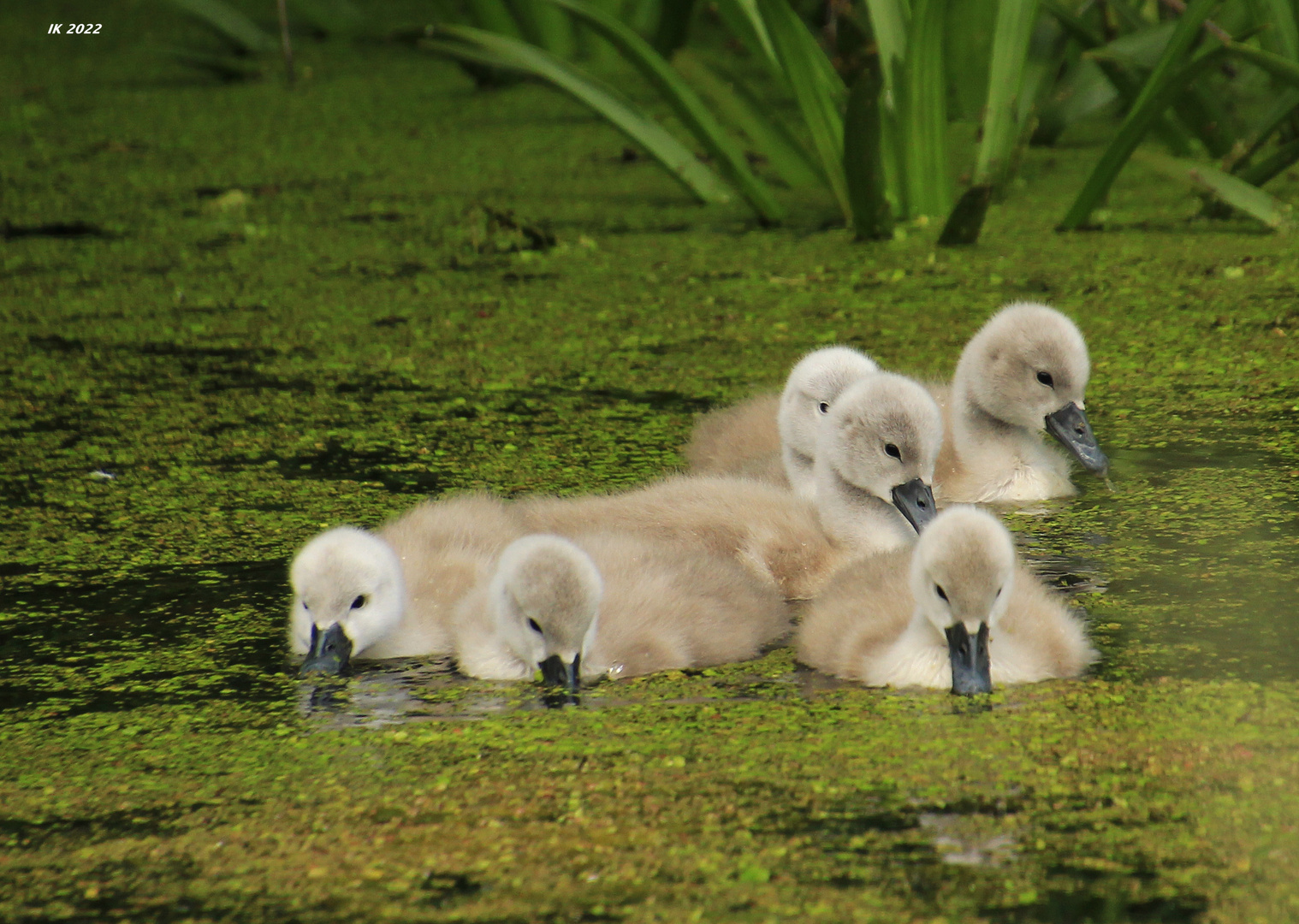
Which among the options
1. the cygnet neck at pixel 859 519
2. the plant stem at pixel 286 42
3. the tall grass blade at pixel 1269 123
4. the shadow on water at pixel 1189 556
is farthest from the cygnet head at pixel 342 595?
the plant stem at pixel 286 42

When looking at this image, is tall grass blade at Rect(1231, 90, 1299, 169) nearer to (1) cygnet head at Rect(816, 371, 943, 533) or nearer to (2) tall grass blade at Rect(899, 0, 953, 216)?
(2) tall grass blade at Rect(899, 0, 953, 216)

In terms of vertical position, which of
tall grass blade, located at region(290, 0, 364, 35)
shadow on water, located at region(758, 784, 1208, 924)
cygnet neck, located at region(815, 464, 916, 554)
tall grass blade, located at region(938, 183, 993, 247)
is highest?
tall grass blade, located at region(290, 0, 364, 35)

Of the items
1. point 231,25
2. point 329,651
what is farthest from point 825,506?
point 231,25

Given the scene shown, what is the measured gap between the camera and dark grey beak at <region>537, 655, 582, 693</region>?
2.84 meters

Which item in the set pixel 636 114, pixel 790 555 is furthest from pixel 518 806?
pixel 636 114

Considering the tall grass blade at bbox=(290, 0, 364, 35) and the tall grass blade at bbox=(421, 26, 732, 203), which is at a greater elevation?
the tall grass blade at bbox=(290, 0, 364, 35)

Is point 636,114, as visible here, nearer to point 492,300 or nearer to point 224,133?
point 492,300

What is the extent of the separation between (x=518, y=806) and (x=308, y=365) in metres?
2.84

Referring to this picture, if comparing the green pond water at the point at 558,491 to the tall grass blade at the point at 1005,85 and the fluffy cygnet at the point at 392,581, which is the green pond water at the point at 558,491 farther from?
the tall grass blade at the point at 1005,85

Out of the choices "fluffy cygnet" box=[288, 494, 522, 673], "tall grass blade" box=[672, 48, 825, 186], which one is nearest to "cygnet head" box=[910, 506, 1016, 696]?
"fluffy cygnet" box=[288, 494, 522, 673]

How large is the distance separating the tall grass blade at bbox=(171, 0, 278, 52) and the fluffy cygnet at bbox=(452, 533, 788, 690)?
619 cm

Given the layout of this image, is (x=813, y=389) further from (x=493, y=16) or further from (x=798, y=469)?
(x=493, y=16)

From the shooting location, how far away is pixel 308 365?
499 cm

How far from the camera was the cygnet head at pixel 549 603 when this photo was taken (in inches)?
111
